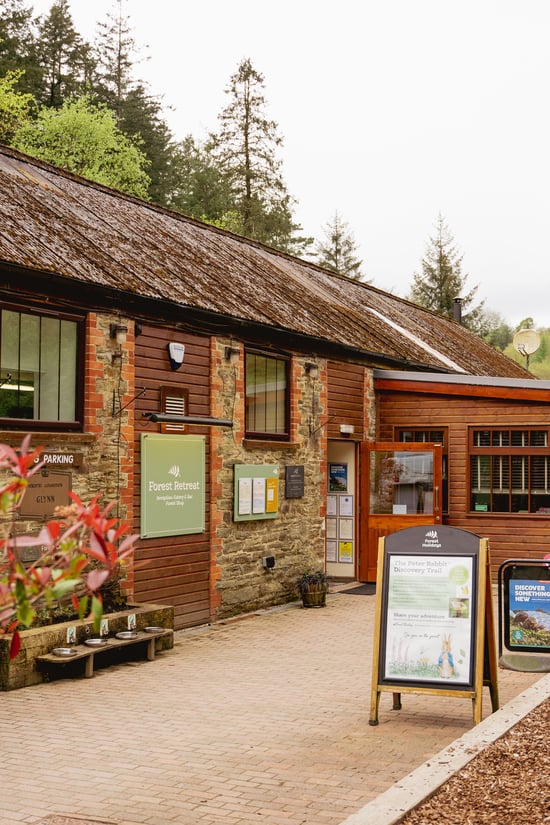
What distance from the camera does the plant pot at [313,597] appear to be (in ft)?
43.3

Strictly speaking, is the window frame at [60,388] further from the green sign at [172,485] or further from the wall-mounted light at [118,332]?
the green sign at [172,485]

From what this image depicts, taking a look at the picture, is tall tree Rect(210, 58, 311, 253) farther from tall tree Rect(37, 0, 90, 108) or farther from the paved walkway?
the paved walkway

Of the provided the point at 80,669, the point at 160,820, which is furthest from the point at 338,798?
the point at 80,669

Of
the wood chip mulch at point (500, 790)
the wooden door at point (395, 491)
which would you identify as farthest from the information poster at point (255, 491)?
the wood chip mulch at point (500, 790)

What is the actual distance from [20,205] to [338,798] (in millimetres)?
8021

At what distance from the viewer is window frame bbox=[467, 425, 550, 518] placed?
50.9 feet

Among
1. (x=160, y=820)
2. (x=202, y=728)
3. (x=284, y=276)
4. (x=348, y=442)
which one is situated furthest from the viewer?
(x=284, y=276)

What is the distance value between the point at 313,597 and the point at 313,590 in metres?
0.11

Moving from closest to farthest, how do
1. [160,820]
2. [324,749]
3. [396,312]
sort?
[160,820] → [324,749] → [396,312]

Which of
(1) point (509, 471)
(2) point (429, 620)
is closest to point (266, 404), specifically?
(1) point (509, 471)

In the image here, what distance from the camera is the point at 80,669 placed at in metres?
8.92

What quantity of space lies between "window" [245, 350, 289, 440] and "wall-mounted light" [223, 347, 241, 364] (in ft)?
1.39

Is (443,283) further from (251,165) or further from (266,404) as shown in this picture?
(266,404)

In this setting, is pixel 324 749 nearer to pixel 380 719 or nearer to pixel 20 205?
pixel 380 719
